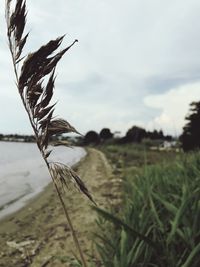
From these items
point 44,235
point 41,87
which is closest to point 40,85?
point 41,87

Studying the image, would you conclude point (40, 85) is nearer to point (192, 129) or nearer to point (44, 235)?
point (44, 235)

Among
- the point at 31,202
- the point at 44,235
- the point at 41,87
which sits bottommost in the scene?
the point at 31,202

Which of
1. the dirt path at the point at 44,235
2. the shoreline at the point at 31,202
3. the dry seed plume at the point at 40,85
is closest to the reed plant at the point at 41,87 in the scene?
→ the dry seed plume at the point at 40,85

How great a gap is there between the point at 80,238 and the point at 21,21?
5.65 metres

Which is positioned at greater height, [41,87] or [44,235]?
[41,87]

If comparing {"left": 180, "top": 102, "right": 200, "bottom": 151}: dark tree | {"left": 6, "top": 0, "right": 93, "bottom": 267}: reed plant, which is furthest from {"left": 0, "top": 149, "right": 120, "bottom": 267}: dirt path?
{"left": 180, "top": 102, "right": 200, "bottom": 151}: dark tree

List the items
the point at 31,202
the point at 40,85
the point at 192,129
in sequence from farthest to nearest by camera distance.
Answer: the point at 192,129, the point at 31,202, the point at 40,85

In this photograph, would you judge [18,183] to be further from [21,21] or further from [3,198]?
[21,21]

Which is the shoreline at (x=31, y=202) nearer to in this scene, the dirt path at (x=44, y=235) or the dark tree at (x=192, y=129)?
the dirt path at (x=44, y=235)

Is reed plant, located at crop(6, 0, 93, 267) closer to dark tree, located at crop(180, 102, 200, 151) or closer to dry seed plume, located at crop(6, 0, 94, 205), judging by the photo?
dry seed plume, located at crop(6, 0, 94, 205)

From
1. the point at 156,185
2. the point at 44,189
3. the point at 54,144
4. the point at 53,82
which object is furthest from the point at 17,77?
the point at 44,189

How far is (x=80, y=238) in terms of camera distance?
6.27m

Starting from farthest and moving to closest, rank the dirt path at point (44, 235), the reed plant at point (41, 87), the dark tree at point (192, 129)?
the dark tree at point (192, 129) < the dirt path at point (44, 235) < the reed plant at point (41, 87)

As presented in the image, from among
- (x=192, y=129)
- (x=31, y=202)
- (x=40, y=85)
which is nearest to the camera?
(x=40, y=85)
